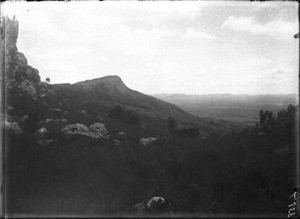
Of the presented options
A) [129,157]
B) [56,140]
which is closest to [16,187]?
[129,157]

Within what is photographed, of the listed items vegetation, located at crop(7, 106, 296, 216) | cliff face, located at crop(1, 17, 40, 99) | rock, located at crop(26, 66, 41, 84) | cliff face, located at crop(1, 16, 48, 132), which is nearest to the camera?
vegetation, located at crop(7, 106, 296, 216)

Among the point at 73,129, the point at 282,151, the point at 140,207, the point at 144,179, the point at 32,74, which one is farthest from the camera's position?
the point at 32,74

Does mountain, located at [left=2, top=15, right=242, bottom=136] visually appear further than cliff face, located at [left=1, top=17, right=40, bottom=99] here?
No

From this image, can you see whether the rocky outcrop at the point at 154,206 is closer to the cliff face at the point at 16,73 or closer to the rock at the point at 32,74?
the cliff face at the point at 16,73

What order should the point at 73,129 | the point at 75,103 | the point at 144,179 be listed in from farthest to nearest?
the point at 75,103 < the point at 73,129 < the point at 144,179

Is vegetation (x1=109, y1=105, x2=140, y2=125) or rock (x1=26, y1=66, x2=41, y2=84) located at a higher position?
rock (x1=26, y1=66, x2=41, y2=84)

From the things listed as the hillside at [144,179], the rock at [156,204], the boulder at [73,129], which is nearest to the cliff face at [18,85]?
the boulder at [73,129]

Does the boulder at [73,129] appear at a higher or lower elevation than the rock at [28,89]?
lower

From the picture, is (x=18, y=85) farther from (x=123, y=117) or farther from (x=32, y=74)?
(x=123, y=117)

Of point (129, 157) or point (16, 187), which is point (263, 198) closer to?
point (129, 157)

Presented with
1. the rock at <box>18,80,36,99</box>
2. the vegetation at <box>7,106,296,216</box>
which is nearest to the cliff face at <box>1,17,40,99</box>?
the rock at <box>18,80,36,99</box>

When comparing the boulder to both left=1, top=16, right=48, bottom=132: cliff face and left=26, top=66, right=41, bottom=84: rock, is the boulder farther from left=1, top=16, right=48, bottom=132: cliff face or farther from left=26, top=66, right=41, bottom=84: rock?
left=26, top=66, right=41, bottom=84: rock

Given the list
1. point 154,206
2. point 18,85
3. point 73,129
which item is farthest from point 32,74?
point 154,206
